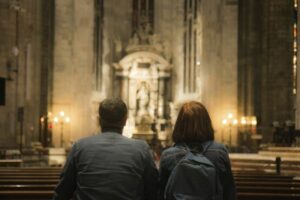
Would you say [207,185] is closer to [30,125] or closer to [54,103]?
[30,125]

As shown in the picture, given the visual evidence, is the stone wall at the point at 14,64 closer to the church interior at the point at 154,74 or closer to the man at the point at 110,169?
the church interior at the point at 154,74

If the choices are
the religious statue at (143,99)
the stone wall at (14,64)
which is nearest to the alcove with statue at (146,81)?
the religious statue at (143,99)

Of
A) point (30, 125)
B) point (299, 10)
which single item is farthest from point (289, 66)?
point (30, 125)

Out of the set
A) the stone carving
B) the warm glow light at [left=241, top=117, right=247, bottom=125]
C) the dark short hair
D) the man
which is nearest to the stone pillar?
the warm glow light at [left=241, top=117, right=247, bottom=125]

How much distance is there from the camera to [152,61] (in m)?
47.5

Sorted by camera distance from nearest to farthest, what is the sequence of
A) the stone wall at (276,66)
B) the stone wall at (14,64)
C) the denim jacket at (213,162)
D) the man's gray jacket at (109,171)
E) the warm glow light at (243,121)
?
the man's gray jacket at (109,171)
the denim jacket at (213,162)
the stone wall at (14,64)
the stone wall at (276,66)
the warm glow light at (243,121)

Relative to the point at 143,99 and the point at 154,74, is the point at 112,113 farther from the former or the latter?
the point at 143,99

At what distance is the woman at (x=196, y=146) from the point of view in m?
4.29

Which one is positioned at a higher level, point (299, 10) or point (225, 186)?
point (299, 10)

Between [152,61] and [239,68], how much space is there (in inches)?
445

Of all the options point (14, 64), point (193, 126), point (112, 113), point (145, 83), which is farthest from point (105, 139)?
point (145, 83)

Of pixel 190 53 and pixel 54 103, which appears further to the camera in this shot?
pixel 190 53

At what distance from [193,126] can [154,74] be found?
143 feet

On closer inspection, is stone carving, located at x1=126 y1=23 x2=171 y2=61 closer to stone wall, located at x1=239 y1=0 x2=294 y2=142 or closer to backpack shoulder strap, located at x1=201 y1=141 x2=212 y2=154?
stone wall, located at x1=239 y1=0 x2=294 y2=142
